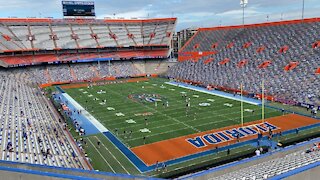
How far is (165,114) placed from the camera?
115ft

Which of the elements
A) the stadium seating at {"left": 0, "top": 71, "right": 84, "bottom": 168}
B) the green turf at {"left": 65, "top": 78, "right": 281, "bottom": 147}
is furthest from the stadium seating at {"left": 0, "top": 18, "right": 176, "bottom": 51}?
the stadium seating at {"left": 0, "top": 71, "right": 84, "bottom": 168}

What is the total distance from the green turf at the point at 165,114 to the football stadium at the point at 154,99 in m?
0.12

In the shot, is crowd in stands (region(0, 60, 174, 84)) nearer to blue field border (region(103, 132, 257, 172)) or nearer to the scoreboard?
the scoreboard

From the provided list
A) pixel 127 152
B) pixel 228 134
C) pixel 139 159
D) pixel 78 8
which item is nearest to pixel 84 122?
pixel 127 152

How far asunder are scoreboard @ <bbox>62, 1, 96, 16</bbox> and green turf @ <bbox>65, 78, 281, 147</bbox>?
32356 millimetres

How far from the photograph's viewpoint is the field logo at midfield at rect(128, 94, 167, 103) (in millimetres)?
42438

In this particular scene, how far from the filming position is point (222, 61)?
57.8 m

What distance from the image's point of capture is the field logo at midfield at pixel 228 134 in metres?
25.8

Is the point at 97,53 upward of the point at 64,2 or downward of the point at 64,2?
downward

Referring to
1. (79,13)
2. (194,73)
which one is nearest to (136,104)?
(194,73)

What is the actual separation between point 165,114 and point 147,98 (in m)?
9.36

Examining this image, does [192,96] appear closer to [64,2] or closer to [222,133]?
[222,133]

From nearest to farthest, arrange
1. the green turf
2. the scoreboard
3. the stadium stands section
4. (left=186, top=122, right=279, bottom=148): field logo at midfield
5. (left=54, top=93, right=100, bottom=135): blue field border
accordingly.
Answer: (left=186, top=122, right=279, bottom=148): field logo at midfield → the green turf → (left=54, top=93, right=100, bottom=135): blue field border → the stadium stands section → the scoreboard

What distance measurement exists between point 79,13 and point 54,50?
1406 cm
